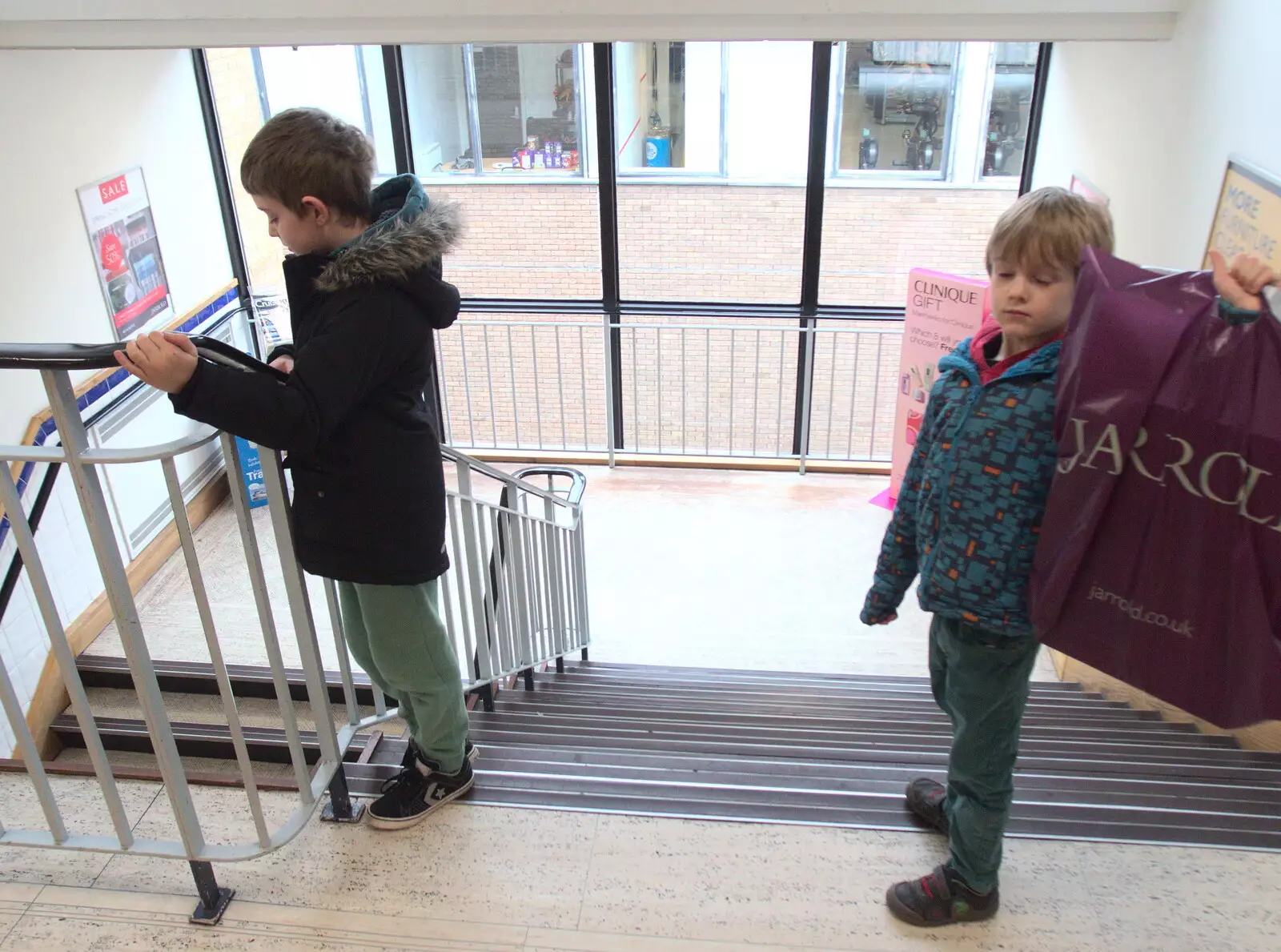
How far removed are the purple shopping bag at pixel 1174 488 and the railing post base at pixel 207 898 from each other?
4.77ft

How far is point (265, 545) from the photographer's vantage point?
4844 millimetres

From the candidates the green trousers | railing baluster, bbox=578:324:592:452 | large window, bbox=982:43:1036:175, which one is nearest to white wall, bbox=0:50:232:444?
railing baluster, bbox=578:324:592:452

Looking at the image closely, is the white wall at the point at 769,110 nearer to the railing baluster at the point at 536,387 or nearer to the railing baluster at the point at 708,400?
the railing baluster at the point at 708,400

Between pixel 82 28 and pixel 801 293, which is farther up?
pixel 82 28

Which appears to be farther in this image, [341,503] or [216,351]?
[341,503]

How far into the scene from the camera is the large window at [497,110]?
5.35 metres

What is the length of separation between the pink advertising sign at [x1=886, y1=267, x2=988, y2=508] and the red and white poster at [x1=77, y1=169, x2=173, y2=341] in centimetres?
389

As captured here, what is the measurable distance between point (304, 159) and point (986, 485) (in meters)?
1.16

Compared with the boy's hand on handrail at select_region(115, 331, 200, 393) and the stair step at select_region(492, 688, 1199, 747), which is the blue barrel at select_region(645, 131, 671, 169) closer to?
the stair step at select_region(492, 688, 1199, 747)

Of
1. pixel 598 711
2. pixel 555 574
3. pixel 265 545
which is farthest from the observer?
pixel 265 545

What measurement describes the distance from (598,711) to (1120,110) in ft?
11.1

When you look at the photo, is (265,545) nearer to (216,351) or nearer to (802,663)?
(802,663)

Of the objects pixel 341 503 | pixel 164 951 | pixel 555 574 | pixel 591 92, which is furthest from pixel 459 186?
pixel 164 951

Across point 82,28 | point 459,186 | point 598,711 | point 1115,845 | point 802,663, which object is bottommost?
point 802,663
